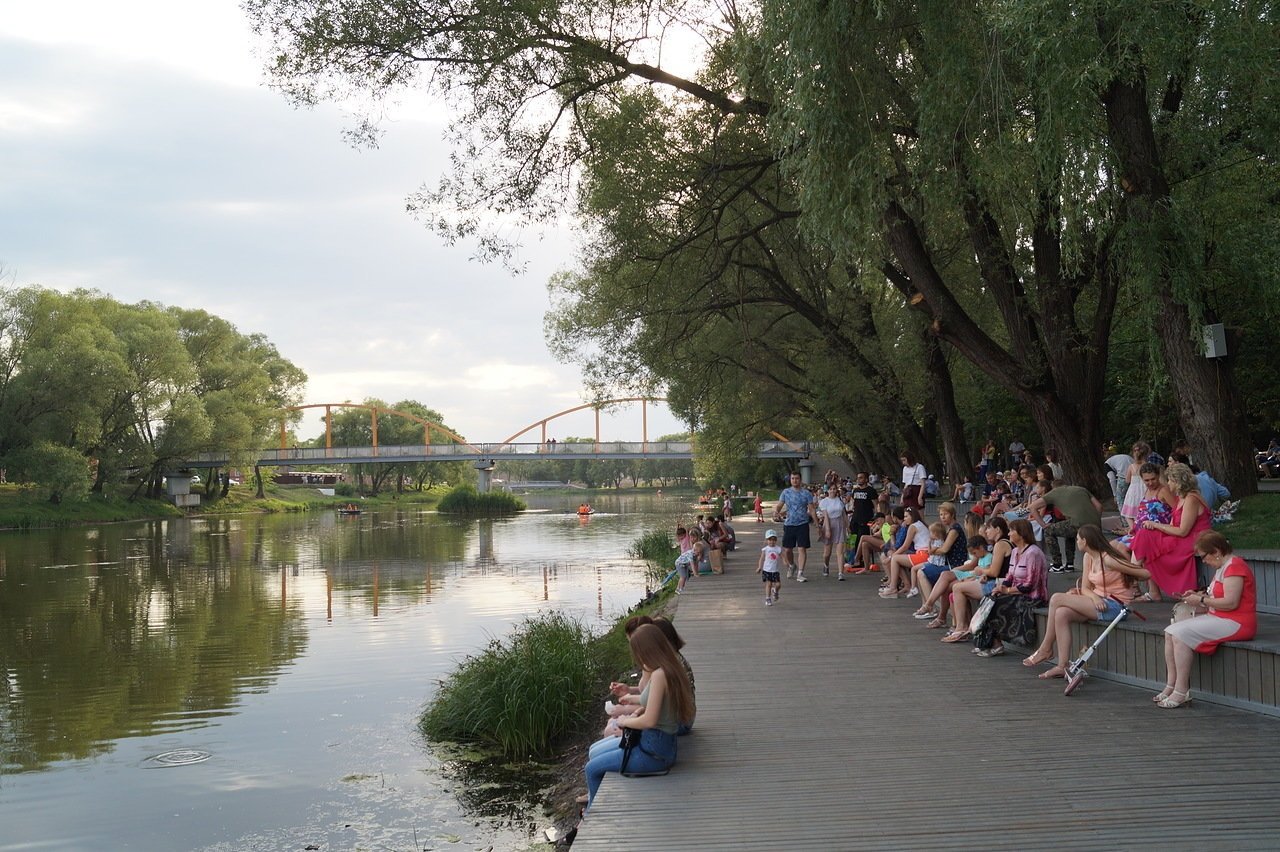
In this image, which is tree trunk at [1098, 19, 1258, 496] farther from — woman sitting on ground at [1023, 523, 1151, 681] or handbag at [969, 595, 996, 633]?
handbag at [969, 595, 996, 633]

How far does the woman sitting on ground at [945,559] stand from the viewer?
413 inches

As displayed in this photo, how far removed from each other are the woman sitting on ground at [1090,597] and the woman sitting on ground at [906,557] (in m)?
4.30

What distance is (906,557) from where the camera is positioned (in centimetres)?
1245

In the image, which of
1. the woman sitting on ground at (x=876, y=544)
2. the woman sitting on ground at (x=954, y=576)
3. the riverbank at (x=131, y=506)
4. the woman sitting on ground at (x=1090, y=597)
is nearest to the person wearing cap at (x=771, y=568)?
the woman sitting on ground at (x=954, y=576)

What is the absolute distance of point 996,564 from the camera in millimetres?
8977

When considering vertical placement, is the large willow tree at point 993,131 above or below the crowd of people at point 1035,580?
above

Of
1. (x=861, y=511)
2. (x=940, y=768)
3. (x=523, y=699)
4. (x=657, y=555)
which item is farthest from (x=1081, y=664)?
(x=657, y=555)

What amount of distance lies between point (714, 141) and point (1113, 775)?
11.7 m

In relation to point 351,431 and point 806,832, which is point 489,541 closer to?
point 806,832

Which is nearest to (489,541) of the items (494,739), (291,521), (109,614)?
(109,614)

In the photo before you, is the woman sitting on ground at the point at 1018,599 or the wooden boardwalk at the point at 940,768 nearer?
the wooden boardwalk at the point at 940,768

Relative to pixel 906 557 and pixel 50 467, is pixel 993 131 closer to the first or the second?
pixel 906 557

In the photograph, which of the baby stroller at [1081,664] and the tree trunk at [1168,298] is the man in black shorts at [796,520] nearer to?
the tree trunk at [1168,298]

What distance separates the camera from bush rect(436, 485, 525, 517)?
63406mm
